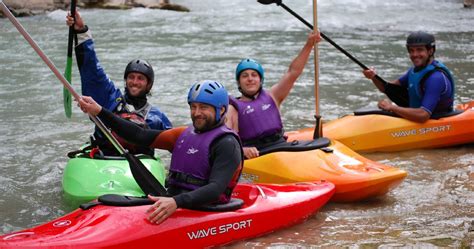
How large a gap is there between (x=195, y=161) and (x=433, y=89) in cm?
334

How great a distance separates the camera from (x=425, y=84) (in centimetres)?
688

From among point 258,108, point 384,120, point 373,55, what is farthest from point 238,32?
point 258,108

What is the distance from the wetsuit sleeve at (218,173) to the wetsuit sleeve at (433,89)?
10.4 ft

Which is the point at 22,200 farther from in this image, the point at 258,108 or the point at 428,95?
the point at 428,95

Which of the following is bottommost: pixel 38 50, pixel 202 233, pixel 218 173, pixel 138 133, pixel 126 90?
pixel 202 233

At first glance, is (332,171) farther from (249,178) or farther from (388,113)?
(388,113)

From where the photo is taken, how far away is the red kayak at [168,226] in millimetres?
3803

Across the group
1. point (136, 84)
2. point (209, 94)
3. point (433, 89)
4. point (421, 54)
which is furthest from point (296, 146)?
point (421, 54)

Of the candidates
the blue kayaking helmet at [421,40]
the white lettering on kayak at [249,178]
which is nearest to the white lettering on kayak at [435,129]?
the blue kayaking helmet at [421,40]

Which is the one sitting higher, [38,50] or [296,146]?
[38,50]

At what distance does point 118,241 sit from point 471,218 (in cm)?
242

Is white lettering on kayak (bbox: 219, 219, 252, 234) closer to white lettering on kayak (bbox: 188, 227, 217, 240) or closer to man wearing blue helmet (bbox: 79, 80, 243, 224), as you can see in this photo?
white lettering on kayak (bbox: 188, 227, 217, 240)

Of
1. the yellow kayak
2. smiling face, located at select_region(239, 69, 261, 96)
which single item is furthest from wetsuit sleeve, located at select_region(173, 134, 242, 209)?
smiling face, located at select_region(239, 69, 261, 96)

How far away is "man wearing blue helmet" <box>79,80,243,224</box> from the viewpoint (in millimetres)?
4055
